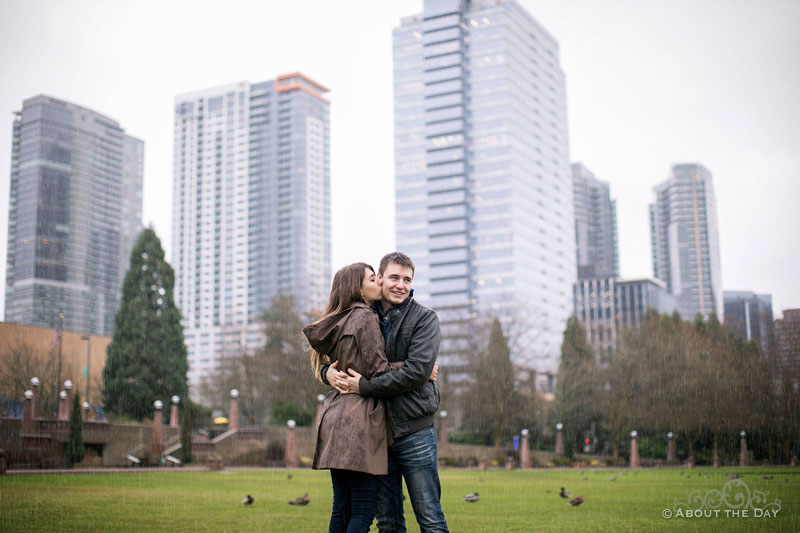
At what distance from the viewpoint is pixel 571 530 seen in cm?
794

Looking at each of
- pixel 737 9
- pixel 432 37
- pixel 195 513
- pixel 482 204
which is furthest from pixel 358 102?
pixel 195 513

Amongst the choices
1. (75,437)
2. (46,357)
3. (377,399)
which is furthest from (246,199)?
(377,399)

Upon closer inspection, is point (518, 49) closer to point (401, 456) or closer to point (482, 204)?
point (482, 204)

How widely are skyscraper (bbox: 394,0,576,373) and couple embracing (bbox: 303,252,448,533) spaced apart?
105m

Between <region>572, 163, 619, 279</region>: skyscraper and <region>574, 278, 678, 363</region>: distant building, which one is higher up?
<region>572, 163, 619, 279</region>: skyscraper

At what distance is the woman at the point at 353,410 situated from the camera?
4055 millimetres

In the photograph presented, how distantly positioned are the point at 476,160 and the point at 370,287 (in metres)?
112

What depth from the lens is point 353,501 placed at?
4.15 metres

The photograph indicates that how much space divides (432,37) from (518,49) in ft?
45.6

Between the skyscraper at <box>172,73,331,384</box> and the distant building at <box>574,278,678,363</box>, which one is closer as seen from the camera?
the distant building at <box>574,278,678,363</box>

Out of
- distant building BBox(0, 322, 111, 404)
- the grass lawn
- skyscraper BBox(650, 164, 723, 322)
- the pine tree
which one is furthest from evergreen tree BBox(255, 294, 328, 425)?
skyscraper BBox(650, 164, 723, 322)

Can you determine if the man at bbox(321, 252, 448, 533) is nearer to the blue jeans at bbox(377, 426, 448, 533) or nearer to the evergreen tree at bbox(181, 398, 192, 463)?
the blue jeans at bbox(377, 426, 448, 533)

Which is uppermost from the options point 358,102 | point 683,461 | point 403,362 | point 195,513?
point 358,102

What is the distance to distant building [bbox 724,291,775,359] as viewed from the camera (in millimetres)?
28222
